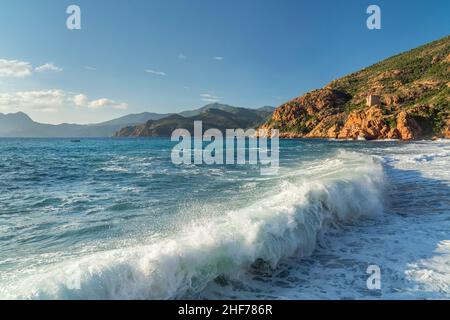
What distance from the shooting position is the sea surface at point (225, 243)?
5.01 metres

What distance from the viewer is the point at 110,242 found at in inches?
259

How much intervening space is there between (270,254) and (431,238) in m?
4.30

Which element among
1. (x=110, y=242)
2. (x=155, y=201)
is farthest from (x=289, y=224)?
(x=155, y=201)

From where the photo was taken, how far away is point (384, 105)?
79875mm

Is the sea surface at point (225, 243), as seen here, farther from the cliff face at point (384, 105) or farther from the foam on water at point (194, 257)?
the cliff face at point (384, 105)

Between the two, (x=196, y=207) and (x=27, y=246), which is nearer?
(x=27, y=246)
